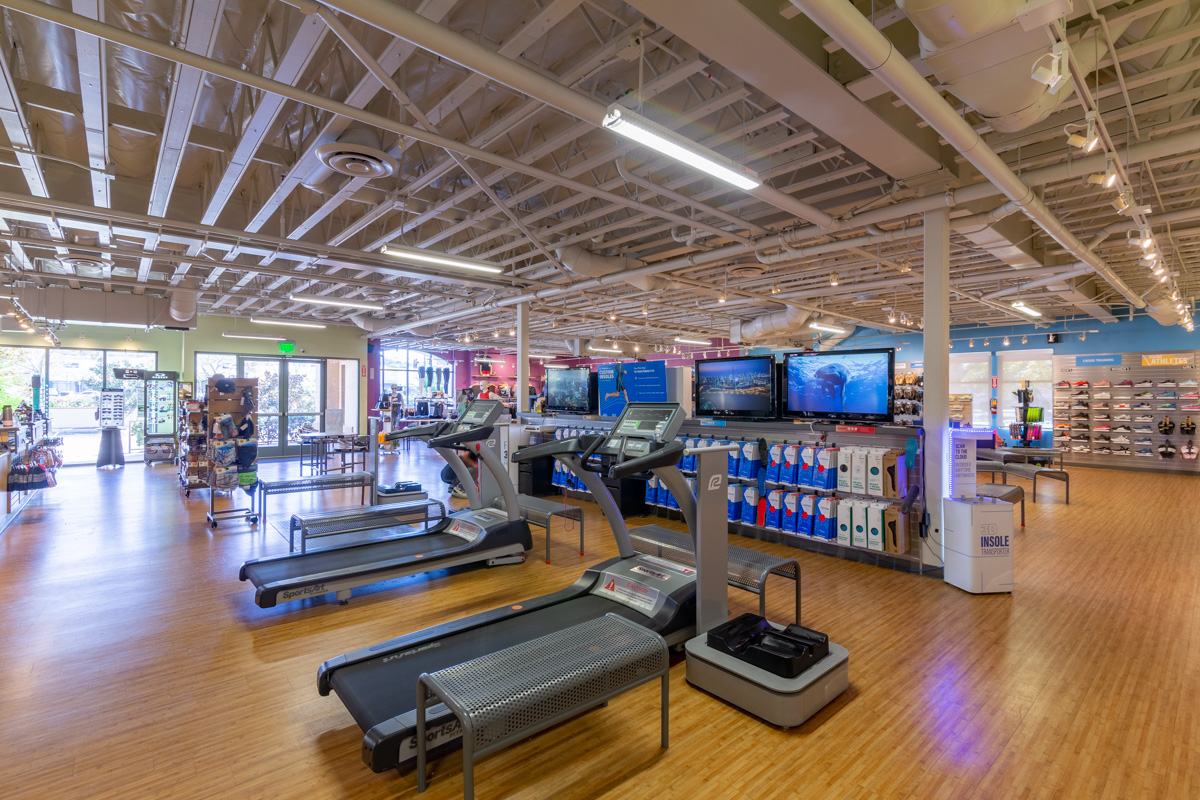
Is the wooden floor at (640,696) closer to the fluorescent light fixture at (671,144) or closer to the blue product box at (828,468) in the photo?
the blue product box at (828,468)

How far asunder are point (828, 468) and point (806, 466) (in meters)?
0.23

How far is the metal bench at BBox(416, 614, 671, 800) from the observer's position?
1.91 meters

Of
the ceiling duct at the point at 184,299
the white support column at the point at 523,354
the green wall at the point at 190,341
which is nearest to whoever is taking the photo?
the ceiling duct at the point at 184,299

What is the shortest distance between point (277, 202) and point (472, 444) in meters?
3.62

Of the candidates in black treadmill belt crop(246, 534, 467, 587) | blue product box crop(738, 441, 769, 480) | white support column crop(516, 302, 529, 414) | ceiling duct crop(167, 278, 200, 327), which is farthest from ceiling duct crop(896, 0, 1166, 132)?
ceiling duct crop(167, 278, 200, 327)

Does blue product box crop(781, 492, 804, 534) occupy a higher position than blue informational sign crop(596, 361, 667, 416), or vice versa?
blue informational sign crop(596, 361, 667, 416)

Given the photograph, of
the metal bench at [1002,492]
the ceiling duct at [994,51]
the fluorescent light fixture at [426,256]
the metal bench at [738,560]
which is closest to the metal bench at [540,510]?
the metal bench at [738,560]

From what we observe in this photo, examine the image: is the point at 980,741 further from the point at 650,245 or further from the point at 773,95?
the point at 650,245

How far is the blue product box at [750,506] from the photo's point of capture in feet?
19.6


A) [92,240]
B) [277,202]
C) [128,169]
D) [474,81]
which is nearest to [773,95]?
[474,81]

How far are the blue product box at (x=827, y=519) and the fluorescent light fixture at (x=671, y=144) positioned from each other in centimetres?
310

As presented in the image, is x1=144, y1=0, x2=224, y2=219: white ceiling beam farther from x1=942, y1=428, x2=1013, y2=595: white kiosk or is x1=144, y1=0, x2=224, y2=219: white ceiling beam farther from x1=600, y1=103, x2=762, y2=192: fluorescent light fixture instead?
x1=942, y1=428, x2=1013, y2=595: white kiosk

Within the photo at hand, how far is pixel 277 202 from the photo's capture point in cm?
605

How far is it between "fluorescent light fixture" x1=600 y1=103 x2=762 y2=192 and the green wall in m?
13.6
